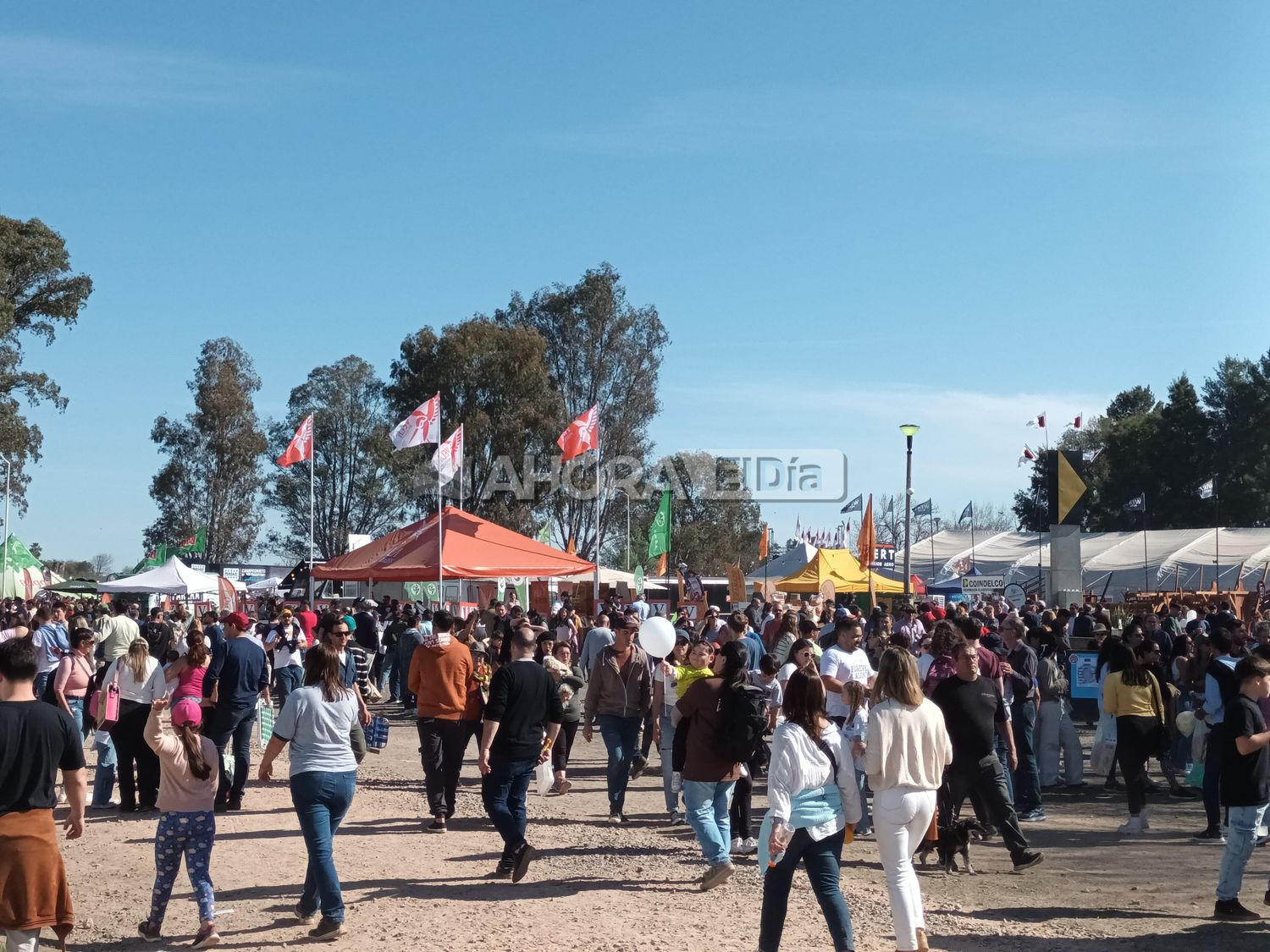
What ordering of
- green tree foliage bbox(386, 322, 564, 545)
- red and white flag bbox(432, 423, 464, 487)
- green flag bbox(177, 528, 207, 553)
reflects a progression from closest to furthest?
red and white flag bbox(432, 423, 464, 487) → green tree foliage bbox(386, 322, 564, 545) → green flag bbox(177, 528, 207, 553)

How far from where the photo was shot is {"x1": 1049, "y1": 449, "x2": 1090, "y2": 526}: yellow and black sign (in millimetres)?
24672

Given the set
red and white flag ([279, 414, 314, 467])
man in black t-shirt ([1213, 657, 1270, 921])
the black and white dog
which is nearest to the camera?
man in black t-shirt ([1213, 657, 1270, 921])

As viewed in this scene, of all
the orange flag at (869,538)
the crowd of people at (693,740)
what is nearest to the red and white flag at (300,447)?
the orange flag at (869,538)

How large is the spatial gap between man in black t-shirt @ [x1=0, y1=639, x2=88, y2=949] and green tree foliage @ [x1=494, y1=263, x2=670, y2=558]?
46.1 m

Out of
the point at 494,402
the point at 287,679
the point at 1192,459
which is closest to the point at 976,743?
the point at 287,679

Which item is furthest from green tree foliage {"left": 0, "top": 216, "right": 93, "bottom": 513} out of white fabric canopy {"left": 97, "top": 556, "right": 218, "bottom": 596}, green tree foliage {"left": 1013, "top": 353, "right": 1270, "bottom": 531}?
green tree foliage {"left": 1013, "top": 353, "right": 1270, "bottom": 531}

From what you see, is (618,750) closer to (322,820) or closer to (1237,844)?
(322,820)

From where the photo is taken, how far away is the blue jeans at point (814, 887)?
588 centimetres

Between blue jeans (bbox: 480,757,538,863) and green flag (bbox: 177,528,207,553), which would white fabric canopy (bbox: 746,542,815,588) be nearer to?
green flag (bbox: 177,528,207,553)

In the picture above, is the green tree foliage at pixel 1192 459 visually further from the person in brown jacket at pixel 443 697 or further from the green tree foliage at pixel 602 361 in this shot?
the person in brown jacket at pixel 443 697

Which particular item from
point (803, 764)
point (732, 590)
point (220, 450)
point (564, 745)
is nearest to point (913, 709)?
point (803, 764)

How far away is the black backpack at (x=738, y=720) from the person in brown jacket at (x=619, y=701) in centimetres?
274

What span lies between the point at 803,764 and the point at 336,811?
2.71 metres

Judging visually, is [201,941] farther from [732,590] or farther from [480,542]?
[732,590]
